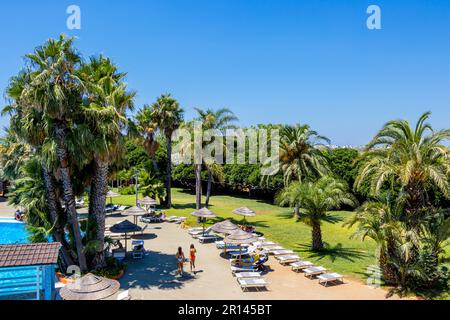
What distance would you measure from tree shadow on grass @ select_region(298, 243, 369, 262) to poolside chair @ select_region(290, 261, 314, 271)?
1.68 meters

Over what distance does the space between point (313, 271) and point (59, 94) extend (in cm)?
1444

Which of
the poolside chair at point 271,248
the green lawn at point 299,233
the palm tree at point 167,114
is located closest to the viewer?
the green lawn at point 299,233

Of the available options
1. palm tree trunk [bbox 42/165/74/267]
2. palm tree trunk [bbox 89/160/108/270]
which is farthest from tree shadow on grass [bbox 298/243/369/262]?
palm tree trunk [bbox 42/165/74/267]

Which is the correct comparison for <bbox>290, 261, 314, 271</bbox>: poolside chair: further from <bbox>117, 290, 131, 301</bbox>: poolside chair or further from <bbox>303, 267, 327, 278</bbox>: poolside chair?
<bbox>117, 290, 131, 301</bbox>: poolside chair

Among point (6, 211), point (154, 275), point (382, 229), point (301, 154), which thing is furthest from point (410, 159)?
point (6, 211)

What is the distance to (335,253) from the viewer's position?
2164 centimetres

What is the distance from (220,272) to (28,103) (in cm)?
1213

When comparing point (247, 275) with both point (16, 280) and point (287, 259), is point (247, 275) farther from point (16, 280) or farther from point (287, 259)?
point (16, 280)

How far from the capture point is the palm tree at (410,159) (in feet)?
49.9

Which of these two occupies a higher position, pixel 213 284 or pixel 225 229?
pixel 225 229

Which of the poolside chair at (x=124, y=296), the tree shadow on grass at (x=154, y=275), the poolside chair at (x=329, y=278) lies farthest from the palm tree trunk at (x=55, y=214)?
the poolside chair at (x=329, y=278)

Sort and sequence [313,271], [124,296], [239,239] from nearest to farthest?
[124,296] → [313,271] → [239,239]

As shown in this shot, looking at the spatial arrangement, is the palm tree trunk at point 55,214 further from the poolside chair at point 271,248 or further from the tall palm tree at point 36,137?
the poolside chair at point 271,248

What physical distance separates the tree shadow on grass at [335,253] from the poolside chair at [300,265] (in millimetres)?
1680
